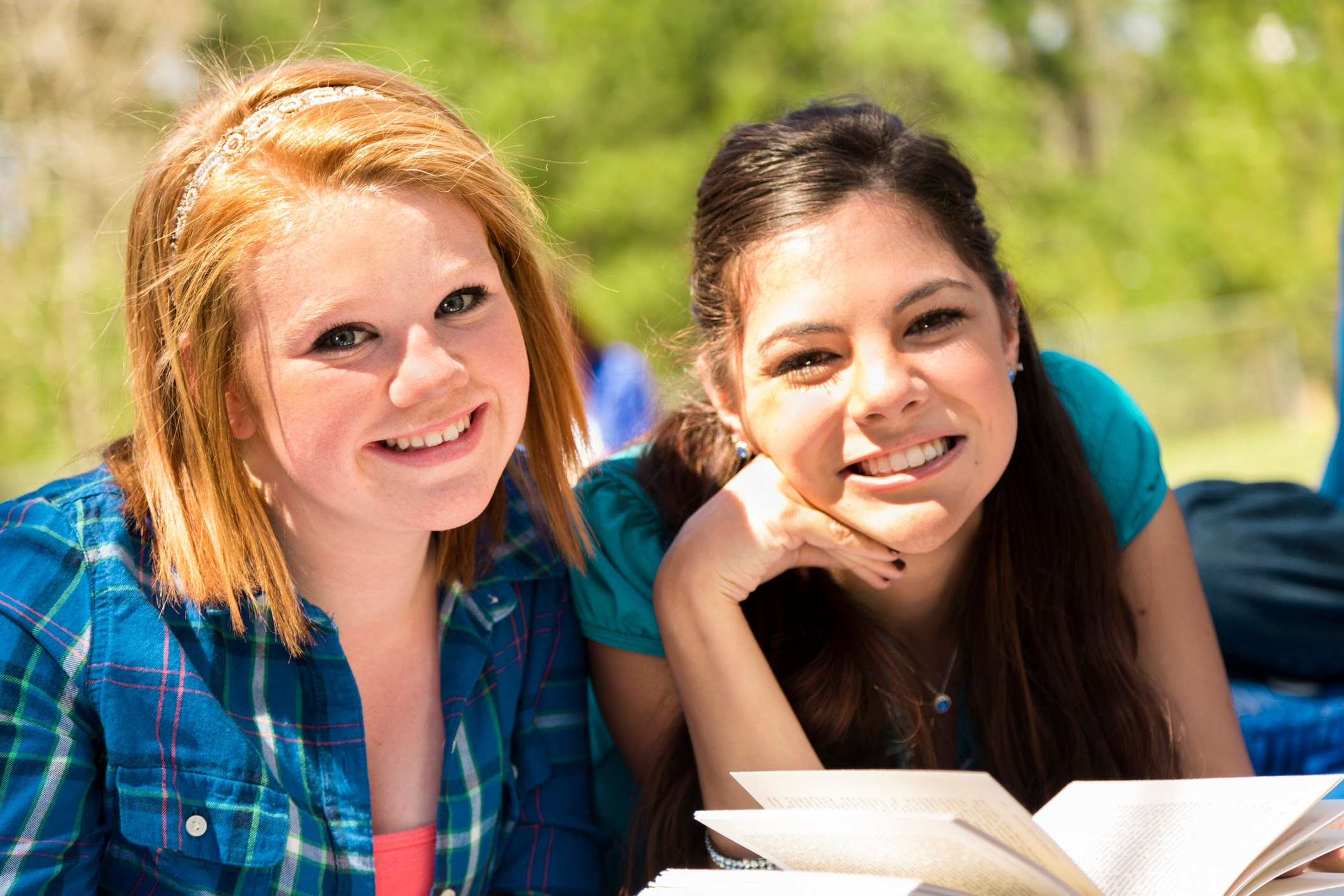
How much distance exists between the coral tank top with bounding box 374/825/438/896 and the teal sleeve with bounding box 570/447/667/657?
0.48m

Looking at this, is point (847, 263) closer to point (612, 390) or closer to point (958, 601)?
point (958, 601)

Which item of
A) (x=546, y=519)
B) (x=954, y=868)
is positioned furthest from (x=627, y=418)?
(x=954, y=868)

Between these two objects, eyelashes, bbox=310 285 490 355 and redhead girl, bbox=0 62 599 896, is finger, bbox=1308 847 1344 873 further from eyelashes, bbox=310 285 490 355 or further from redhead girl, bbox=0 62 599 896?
eyelashes, bbox=310 285 490 355

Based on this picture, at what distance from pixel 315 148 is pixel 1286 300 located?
48.9ft

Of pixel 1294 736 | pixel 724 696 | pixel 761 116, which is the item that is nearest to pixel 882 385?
pixel 724 696

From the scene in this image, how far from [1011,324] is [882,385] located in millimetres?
447

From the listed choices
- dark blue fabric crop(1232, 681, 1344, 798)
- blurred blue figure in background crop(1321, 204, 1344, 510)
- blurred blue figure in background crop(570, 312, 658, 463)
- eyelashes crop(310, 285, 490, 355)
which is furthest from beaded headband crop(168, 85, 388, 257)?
blurred blue figure in background crop(570, 312, 658, 463)

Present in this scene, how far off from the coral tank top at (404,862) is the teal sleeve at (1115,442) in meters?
1.37

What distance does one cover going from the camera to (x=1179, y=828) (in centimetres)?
148

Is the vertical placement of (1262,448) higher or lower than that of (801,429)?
lower

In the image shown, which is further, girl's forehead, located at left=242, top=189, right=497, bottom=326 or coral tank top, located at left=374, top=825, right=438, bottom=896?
coral tank top, located at left=374, top=825, right=438, bottom=896

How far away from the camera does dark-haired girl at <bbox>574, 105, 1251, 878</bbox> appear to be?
6.49 ft

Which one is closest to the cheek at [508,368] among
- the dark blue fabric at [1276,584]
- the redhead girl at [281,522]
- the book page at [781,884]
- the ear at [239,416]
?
the redhead girl at [281,522]

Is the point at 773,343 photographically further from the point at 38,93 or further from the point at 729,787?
the point at 38,93
